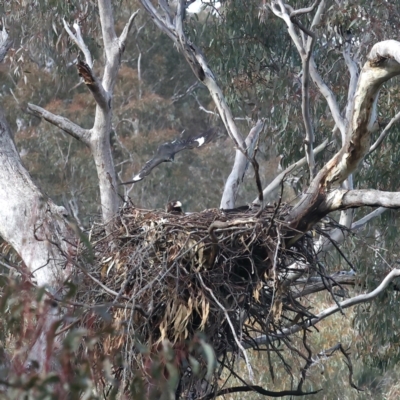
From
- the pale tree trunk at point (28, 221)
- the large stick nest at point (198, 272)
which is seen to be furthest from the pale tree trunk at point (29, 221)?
the large stick nest at point (198, 272)

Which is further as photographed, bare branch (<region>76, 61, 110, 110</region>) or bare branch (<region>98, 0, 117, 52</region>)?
bare branch (<region>98, 0, 117, 52</region>)

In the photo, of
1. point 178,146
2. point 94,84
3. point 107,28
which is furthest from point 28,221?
point 178,146

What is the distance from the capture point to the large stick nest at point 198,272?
431 cm

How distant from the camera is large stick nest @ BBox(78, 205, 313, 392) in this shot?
4.31m

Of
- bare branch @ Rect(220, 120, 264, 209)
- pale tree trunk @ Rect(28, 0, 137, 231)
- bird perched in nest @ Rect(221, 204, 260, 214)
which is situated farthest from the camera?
bare branch @ Rect(220, 120, 264, 209)

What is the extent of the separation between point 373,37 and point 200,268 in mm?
3921

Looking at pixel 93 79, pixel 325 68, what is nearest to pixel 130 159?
pixel 325 68

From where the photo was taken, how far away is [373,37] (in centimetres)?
751

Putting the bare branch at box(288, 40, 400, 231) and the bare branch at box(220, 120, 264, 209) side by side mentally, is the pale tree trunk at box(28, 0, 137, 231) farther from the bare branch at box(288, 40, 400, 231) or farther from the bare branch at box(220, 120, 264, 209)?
the bare branch at box(288, 40, 400, 231)

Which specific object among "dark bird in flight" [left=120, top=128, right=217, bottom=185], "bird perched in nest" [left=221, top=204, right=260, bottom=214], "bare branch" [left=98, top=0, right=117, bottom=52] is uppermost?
"bare branch" [left=98, top=0, right=117, bottom=52]

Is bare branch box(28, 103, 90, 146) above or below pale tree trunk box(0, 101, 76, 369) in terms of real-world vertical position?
above

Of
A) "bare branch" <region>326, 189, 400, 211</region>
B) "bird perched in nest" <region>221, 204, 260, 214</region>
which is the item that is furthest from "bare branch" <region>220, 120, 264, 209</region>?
"bare branch" <region>326, 189, 400, 211</region>

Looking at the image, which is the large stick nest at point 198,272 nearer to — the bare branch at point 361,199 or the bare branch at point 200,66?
the bare branch at point 361,199

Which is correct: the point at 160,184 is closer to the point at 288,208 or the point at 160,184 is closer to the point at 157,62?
the point at 157,62
